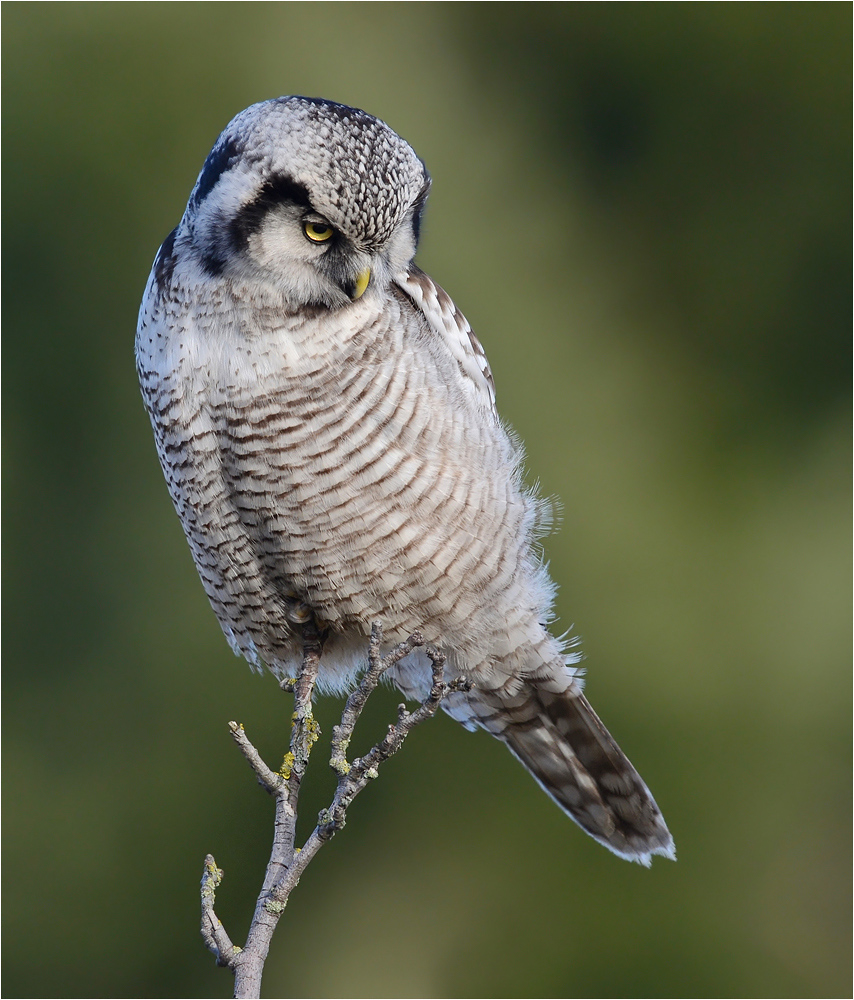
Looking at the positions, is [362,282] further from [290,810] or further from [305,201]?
[290,810]

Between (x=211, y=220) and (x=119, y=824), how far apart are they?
26.9 ft

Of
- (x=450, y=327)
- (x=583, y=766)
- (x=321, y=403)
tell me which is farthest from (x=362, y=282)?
(x=583, y=766)

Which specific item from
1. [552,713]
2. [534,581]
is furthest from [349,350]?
[552,713]

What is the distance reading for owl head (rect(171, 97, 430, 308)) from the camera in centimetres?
→ 246

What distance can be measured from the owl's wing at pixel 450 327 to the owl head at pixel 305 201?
0.92 ft

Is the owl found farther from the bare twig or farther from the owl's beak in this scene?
the bare twig

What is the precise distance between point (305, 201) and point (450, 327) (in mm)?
696

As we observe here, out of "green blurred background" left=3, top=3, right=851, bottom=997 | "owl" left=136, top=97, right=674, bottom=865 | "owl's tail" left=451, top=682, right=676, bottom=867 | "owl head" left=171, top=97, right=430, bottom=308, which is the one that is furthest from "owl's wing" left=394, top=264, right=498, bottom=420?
"green blurred background" left=3, top=3, right=851, bottom=997

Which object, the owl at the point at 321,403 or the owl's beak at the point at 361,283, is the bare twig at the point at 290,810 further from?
A: the owl's beak at the point at 361,283

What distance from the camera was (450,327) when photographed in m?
3.06

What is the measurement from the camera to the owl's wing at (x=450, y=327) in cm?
293

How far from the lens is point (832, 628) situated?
10.4m

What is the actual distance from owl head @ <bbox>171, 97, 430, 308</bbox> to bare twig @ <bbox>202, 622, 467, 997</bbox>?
915mm

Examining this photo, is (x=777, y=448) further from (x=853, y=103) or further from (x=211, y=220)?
(x=211, y=220)
